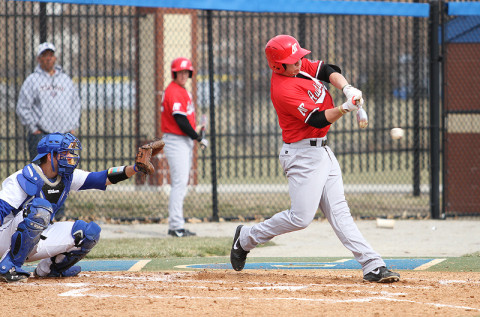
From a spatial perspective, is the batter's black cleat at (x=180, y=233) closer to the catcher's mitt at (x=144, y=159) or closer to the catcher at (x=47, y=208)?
the catcher at (x=47, y=208)

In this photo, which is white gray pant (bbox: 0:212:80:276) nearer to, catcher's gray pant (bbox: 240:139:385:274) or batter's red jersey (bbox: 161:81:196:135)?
catcher's gray pant (bbox: 240:139:385:274)

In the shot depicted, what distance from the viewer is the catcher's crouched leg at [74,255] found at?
611cm

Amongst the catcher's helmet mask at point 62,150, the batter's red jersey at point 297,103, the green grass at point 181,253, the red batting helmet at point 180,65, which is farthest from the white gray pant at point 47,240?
the red batting helmet at point 180,65

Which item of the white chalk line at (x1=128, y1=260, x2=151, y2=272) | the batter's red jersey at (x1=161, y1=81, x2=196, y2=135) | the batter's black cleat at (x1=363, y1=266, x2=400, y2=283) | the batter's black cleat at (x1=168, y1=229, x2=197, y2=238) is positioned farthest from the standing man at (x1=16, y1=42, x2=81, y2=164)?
the batter's black cleat at (x1=363, y1=266, x2=400, y2=283)

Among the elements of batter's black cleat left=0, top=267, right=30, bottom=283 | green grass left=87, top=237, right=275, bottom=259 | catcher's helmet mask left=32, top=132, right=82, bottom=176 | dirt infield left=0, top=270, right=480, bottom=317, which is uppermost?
catcher's helmet mask left=32, top=132, right=82, bottom=176

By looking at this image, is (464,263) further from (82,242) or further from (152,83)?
(152,83)

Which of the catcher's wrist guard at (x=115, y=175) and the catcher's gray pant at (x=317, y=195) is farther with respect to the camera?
the catcher's wrist guard at (x=115, y=175)

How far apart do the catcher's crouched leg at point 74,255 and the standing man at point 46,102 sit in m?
3.74

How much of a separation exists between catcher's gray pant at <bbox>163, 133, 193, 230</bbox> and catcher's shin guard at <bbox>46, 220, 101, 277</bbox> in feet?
9.13

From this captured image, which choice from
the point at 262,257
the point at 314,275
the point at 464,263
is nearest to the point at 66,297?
the point at 314,275

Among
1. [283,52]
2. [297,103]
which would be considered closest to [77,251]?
[297,103]

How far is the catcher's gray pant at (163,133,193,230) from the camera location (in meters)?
9.17

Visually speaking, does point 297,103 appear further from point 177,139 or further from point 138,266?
point 177,139

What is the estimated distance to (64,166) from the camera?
5.90 m
